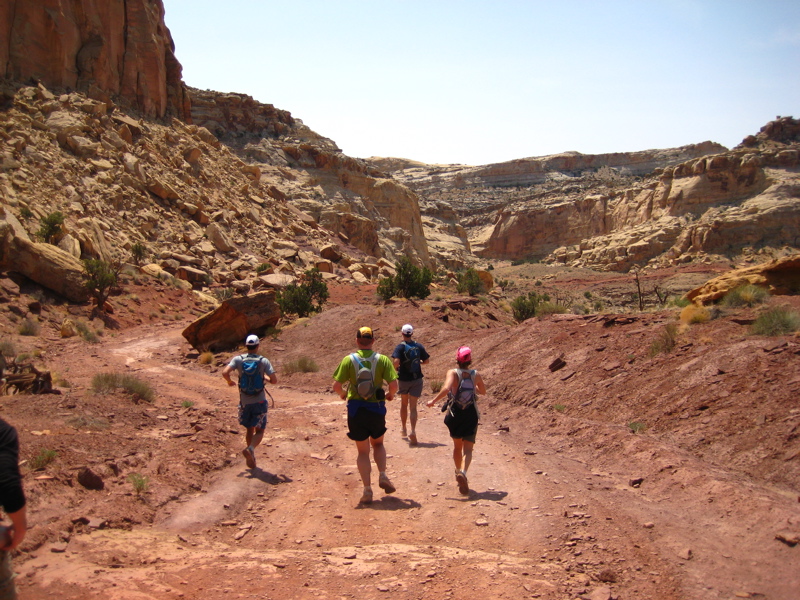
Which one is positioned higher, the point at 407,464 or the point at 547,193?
the point at 547,193

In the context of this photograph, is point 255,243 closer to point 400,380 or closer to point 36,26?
point 36,26

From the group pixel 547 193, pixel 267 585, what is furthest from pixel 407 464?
pixel 547 193

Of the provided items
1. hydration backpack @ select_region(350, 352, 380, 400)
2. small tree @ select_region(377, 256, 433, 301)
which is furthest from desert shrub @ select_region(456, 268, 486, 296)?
hydration backpack @ select_region(350, 352, 380, 400)

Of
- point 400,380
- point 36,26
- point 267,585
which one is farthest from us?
point 36,26

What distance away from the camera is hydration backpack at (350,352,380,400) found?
19.8 feet

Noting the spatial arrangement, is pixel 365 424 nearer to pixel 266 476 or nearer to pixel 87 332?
pixel 266 476

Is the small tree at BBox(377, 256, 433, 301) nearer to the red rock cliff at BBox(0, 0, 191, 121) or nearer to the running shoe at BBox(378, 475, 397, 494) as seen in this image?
the running shoe at BBox(378, 475, 397, 494)

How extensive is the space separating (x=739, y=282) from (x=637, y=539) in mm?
9822

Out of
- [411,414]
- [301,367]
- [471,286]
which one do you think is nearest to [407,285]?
[471,286]

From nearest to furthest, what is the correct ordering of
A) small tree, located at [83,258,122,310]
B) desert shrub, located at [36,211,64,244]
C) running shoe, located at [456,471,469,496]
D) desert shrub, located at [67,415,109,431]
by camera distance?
running shoe, located at [456,471,469,496]
desert shrub, located at [67,415,109,431]
small tree, located at [83,258,122,310]
desert shrub, located at [36,211,64,244]

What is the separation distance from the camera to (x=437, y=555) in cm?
481

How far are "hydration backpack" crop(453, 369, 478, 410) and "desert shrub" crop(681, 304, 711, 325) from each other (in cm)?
605

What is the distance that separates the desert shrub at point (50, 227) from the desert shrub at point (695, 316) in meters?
22.7

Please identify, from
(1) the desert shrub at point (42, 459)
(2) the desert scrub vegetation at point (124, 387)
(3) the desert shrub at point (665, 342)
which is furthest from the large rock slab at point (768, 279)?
(1) the desert shrub at point (42, 459)
